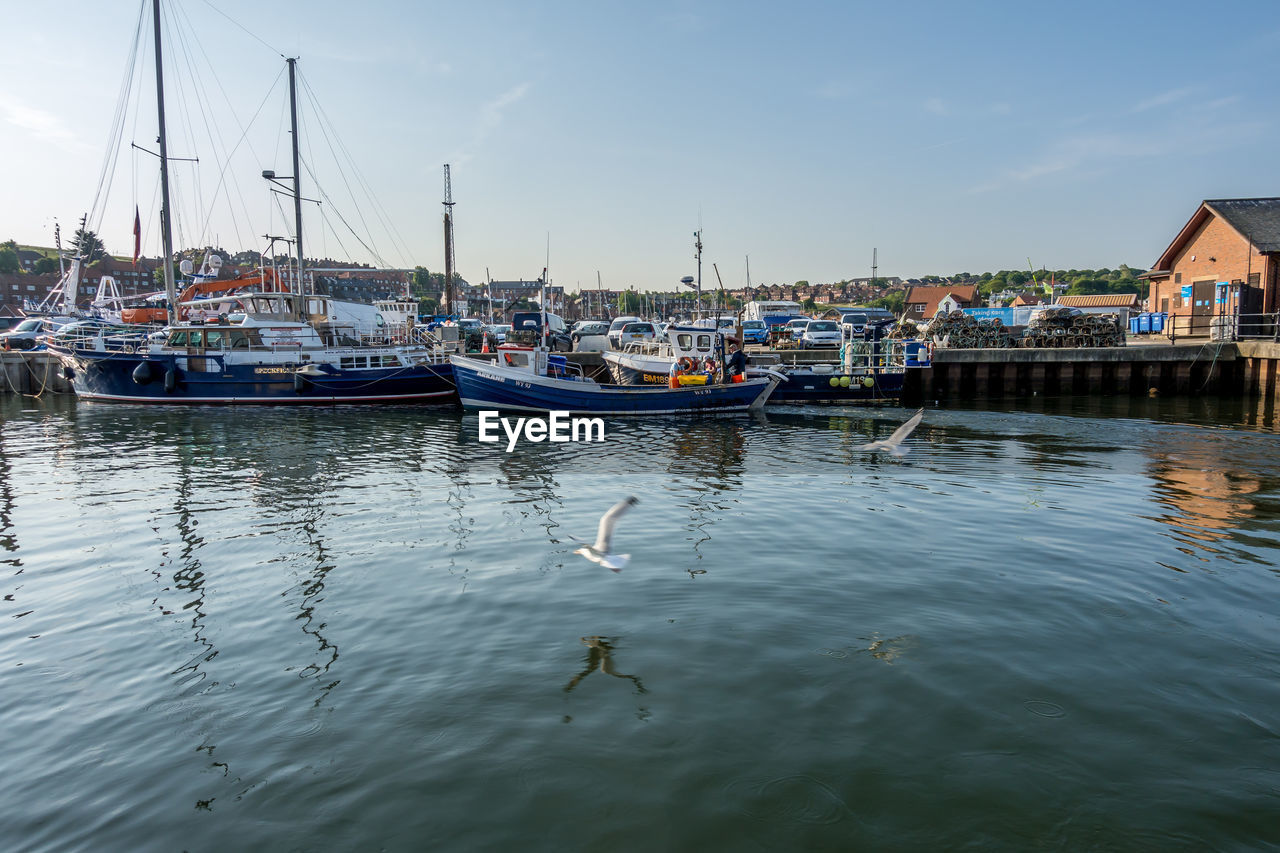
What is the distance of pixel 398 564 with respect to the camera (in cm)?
1034

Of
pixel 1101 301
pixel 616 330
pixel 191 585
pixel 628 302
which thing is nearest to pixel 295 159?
pixel 616 330

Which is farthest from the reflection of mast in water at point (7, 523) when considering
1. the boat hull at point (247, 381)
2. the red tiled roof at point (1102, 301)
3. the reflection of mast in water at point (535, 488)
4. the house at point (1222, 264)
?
the red tiled roof at point (1102, 301)

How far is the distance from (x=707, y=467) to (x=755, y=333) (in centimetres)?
3056

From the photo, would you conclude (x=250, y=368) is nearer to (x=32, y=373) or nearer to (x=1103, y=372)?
(x=32, y=373)

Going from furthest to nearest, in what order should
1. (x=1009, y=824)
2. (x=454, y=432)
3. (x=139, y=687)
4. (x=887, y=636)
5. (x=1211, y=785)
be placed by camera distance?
(x=454, y=432), (x=887, y=636), (x=139, y=687), (x=1211, y=785), (x=1009, y=824)

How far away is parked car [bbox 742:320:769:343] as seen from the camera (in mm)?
45875

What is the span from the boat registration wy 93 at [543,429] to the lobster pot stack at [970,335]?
19217 millimetres

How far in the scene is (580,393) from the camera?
91.1ft

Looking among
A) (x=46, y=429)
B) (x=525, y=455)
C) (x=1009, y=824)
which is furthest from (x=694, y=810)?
(x=46, y=429)

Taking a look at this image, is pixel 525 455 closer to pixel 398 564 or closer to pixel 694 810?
pixel 398 564

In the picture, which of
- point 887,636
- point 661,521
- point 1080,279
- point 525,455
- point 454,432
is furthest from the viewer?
point 1080,279

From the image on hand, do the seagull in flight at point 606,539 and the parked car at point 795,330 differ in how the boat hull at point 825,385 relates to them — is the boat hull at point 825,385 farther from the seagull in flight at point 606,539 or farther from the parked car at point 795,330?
the seagull in flight at point 606,539

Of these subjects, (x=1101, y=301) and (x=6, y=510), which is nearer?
(x=6, y=510)

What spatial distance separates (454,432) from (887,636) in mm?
18992
